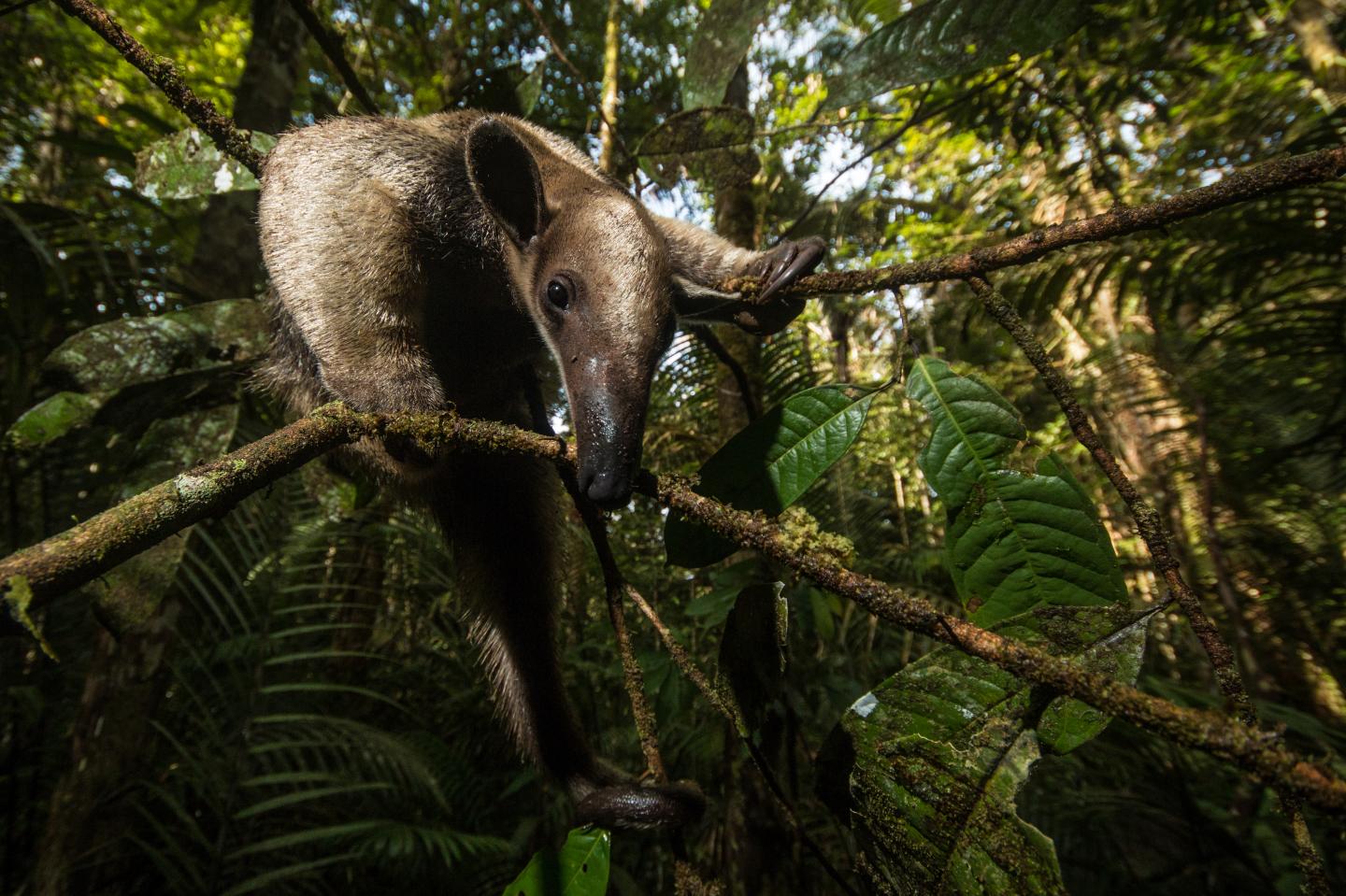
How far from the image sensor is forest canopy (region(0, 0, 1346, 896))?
83cm

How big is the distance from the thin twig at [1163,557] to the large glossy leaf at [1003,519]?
0.16m

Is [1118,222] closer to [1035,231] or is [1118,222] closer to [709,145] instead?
[1035,231]

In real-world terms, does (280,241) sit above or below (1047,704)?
above

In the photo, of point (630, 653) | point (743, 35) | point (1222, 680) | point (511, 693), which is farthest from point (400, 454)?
point (743, 35)

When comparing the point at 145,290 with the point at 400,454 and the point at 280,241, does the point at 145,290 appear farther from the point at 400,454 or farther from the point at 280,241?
the point at 400,454

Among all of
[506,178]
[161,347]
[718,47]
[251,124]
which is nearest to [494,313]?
[506,178]

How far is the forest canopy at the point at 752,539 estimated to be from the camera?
0.83 m

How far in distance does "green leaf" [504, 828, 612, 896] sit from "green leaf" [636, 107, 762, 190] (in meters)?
2.09

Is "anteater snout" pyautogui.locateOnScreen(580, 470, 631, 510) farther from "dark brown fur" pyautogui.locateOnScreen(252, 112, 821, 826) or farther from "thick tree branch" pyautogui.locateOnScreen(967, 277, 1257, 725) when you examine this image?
"thick tree branch" pyautogui.locateOnScreen(967, 277, 1257, 725)

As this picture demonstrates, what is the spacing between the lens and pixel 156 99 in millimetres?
10148

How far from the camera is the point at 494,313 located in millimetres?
2213

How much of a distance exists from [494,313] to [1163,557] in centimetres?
196

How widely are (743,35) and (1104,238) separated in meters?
1.48

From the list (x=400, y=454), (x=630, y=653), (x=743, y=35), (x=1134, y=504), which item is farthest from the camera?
(x=743, y=35)
